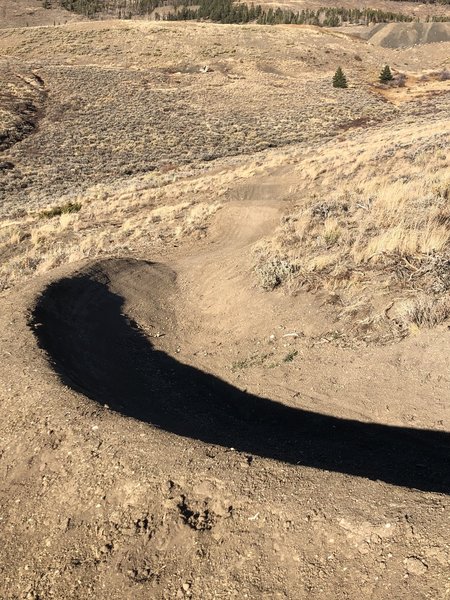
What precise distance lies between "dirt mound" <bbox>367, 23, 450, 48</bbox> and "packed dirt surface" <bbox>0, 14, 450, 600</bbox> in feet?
275

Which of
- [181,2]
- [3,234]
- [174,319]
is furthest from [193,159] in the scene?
[181,2]

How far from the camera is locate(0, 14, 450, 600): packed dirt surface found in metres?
A: 3.98

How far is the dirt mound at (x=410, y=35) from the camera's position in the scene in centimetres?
9144

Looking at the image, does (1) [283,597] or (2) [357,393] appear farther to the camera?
(2) [357,393]

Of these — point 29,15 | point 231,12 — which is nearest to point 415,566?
point 231,12

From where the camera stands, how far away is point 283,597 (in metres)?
3.64

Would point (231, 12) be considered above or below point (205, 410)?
above

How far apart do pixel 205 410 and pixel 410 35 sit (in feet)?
350

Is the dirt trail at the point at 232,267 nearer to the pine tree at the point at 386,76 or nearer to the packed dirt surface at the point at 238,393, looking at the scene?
the packed dirt surface at the point at 238,393

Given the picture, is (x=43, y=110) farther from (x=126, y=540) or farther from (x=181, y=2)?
(x=181, y=2)

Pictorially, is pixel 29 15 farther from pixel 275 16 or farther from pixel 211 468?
pixel 211 468

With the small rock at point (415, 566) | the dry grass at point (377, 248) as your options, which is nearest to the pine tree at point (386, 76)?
the dry grass at point (377, 248)

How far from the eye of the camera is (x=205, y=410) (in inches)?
284

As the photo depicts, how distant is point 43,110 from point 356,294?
4723 centimetres
